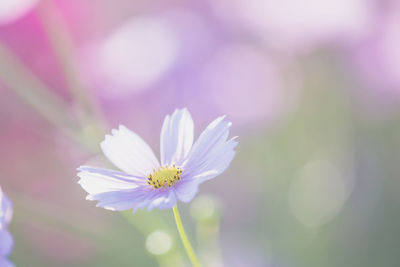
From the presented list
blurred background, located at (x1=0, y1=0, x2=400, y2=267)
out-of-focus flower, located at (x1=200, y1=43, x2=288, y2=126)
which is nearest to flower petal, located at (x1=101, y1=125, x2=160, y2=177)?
blurred background, located at (x1=0, y1=0, x2=400, y2=267)

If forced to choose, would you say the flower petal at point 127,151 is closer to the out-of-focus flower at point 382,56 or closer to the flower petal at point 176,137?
the flower petal at point 176,137

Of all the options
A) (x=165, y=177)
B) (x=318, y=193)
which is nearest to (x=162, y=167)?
(x=165, y=177)

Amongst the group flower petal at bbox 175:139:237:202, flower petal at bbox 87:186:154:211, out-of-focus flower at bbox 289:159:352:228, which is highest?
out-of-focus flower at bbox 289:159:352:228

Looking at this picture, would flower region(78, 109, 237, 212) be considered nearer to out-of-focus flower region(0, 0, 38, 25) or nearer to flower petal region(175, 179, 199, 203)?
flower petal region(175, 179, 199, 203)

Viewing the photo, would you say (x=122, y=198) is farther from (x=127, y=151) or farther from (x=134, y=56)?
(x=134, y=56)

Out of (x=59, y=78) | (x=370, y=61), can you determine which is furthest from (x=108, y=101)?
(x=370, y=61)

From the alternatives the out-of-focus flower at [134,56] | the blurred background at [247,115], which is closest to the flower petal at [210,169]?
the blurred background at [247,115]

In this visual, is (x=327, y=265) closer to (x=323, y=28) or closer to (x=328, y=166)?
(x=328, y=166)

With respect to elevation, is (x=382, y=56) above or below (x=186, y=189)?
above
